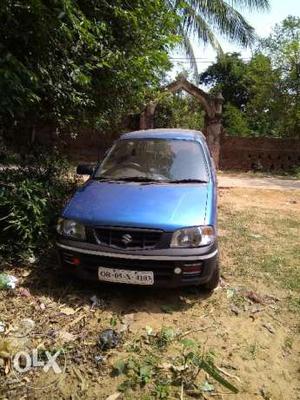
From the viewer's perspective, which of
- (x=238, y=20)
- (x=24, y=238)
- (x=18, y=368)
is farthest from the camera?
(x=238, y=20)

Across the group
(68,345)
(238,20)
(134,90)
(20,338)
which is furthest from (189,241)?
(238,20)

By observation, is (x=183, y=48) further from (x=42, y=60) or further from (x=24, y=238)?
(x=24, y=238)

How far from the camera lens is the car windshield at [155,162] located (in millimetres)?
4863

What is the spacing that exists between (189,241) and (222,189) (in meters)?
7.85

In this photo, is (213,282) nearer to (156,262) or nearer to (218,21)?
(156,262)

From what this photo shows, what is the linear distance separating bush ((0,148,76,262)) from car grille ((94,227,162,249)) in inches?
51.1

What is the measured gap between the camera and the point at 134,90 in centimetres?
733

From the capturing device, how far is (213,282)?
4.20 metres

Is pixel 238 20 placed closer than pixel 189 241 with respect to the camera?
No

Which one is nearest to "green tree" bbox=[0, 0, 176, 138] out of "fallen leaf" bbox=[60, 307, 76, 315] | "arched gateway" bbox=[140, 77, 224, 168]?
"fallen leaf" bbox=[60, 307, 76, 315]

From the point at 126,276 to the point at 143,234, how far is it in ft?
1.41

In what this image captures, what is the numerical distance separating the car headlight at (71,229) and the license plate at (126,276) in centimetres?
39

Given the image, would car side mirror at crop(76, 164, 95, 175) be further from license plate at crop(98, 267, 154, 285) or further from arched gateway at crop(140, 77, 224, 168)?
arched gateway at crop(140, 77, 224, 168)

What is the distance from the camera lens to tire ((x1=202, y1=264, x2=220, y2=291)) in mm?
4121
